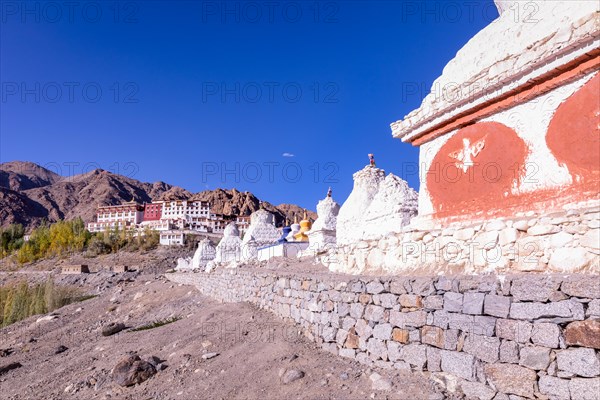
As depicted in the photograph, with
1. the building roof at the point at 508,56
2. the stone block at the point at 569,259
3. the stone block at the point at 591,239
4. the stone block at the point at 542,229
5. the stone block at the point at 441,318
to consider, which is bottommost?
the stone block at the point at 441,318

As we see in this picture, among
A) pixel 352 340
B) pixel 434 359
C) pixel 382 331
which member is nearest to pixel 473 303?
pixel 434 359

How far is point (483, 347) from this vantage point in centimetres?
397

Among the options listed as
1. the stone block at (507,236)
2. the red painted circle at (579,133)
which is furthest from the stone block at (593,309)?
the red painted circle at (579,133)

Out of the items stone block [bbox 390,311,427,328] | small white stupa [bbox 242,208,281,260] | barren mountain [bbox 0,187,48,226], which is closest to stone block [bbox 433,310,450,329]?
stone block [bbox 390,311,427,328]

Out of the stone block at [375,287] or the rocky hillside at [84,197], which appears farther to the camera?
the rocky hillside at [84,197]

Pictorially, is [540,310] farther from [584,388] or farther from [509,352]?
[584,388]

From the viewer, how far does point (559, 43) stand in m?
4.60

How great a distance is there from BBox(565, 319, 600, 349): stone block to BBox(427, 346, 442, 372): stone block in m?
1.33

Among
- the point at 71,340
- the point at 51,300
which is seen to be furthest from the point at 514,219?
the point at 51,300

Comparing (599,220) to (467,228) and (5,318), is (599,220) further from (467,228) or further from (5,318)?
(5,318)

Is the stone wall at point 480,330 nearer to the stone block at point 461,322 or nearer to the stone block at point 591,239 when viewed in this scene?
the stone block at point 461,322

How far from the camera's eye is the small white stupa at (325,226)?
56.5 ft

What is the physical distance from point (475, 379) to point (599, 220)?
1.90m

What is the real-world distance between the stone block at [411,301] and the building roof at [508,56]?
9.10 feet
